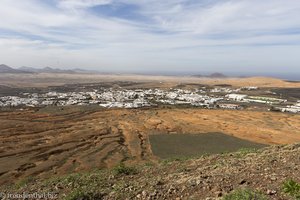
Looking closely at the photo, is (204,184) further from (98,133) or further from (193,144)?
(98,133)

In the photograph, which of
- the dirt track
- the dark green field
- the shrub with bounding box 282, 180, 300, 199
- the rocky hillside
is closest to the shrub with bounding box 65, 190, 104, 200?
the rocky hillside

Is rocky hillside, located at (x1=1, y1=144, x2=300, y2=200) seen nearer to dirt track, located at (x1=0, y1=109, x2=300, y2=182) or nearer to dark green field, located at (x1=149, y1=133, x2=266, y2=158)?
dirt track, located at (x1=0, y1=109, x2=300, y2=182)

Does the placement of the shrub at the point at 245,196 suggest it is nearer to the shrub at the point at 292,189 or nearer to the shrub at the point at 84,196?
the shrub at the point at 292,189

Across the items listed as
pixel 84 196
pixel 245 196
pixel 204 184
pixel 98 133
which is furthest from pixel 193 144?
pixel 245 196

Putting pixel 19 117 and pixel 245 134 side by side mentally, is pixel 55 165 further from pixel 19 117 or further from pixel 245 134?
pixel 19 117

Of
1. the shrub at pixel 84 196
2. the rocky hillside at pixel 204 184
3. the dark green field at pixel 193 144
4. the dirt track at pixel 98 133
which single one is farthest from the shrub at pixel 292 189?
the dark green field at pixel 193 144

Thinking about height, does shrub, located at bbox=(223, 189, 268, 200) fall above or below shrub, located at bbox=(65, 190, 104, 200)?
above
